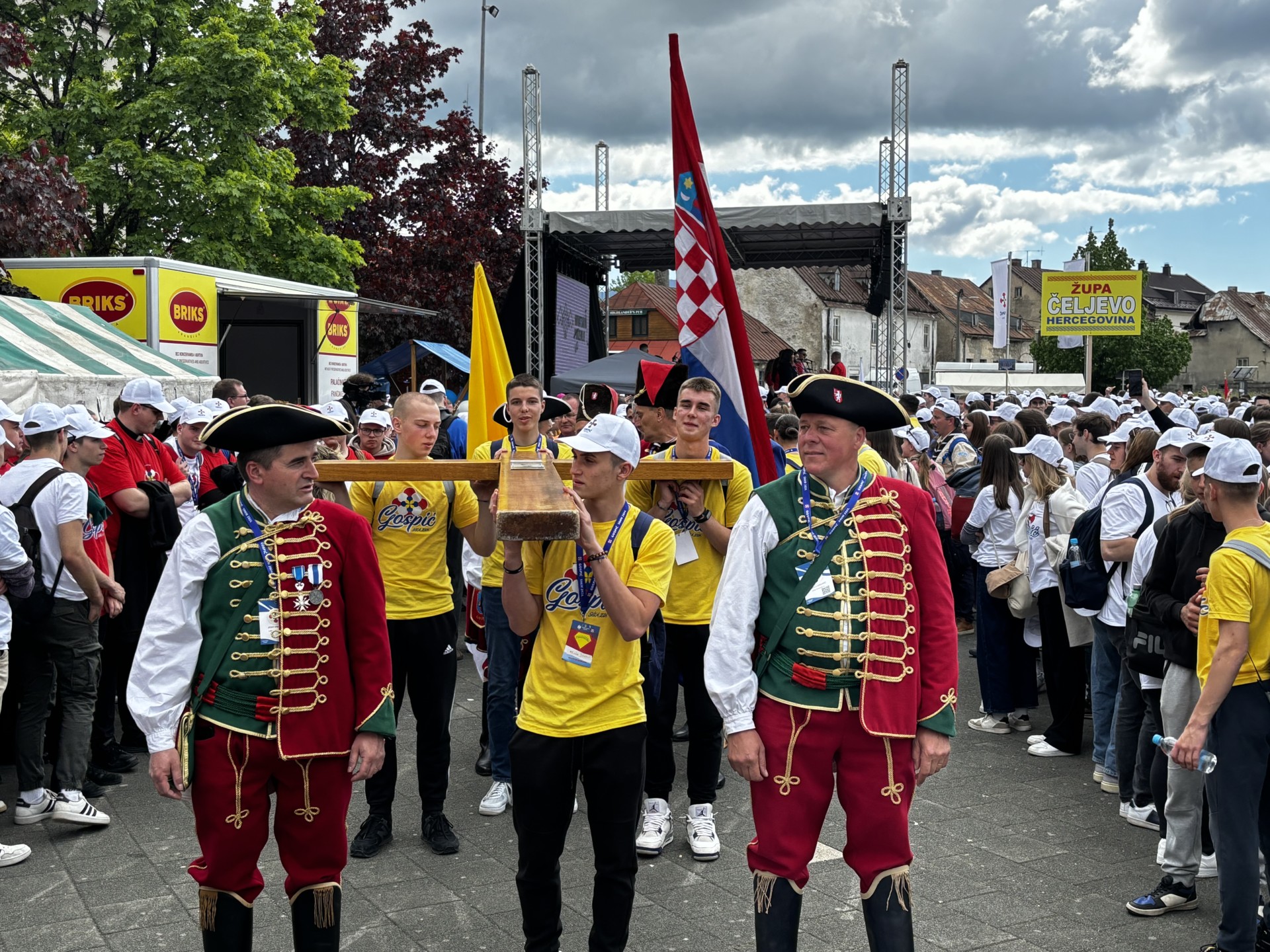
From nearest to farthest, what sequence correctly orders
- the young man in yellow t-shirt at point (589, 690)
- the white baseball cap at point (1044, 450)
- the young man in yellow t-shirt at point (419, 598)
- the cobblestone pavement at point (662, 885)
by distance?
the young man in yellow t-shirt at point (589, 690) < the cobblestone pavement at point (662, 885) < the young man in yellow t-shirt at point (419, 598) < the white baseball cap at point (1044, 450)

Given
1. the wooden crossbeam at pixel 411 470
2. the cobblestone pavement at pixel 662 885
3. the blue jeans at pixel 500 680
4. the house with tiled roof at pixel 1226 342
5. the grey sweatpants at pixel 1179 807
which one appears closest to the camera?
the wooden crossbeam at pixel 411 470

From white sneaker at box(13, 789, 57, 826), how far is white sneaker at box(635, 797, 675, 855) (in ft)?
9.64

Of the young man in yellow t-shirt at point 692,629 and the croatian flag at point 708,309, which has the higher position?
the croatian flag at point 708,309

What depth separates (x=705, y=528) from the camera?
5.29 metres

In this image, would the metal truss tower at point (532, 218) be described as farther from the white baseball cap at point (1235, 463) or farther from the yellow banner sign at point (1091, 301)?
the yellow banner sign at point (1091, 301)

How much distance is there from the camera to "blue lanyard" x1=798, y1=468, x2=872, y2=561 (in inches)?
146

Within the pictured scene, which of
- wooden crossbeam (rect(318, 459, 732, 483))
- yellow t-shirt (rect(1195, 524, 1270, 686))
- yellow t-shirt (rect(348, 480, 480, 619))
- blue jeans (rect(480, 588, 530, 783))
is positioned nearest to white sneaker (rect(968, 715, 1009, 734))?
blue jeans (rect(480, 588, 530, 783))

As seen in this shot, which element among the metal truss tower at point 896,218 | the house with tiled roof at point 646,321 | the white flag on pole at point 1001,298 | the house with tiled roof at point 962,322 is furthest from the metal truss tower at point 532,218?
the house with tiled roof at point 962,322

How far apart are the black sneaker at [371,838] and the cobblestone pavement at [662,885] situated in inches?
2.2

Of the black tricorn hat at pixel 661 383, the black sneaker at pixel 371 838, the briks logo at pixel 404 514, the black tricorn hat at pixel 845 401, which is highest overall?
the black tricorn hat at pixel 661 383

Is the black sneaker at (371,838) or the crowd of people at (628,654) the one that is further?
the black sneaker at (371,838)

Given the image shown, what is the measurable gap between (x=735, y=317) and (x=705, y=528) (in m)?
1.16

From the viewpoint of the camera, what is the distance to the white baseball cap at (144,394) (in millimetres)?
7098

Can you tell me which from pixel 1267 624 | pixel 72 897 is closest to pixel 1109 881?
pixel 1267 624
